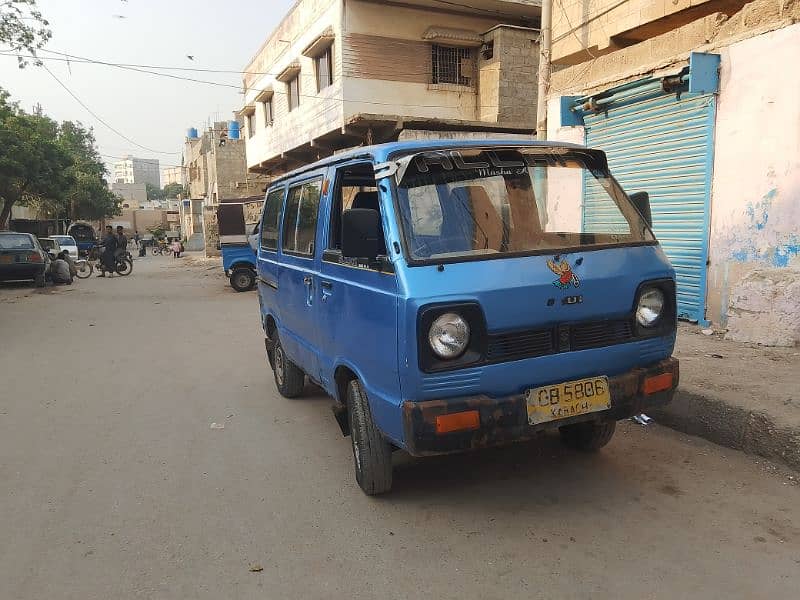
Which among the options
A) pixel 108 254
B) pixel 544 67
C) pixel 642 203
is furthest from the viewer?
pixel 108 254

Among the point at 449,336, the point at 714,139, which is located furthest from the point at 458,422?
the point at 714,139

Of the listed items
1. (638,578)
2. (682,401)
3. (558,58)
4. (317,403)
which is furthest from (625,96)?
(638,578)

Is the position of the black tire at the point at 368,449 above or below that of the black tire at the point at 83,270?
above

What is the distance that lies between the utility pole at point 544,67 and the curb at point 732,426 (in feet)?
19.2

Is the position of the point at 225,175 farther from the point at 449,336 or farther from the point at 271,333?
the point at 449,336

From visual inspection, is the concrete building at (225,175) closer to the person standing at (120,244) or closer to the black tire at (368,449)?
the person standing at (120,244)

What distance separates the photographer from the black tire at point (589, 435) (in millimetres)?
3906

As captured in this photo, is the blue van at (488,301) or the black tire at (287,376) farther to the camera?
the black tire at (287,376)

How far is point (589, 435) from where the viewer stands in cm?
397

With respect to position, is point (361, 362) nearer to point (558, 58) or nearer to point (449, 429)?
point (449, 429)

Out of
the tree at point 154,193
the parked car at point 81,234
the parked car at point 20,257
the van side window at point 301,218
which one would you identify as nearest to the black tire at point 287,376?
the van side window at point 301,218

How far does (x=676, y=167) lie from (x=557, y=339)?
5.29 m

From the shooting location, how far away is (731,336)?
6316 mm

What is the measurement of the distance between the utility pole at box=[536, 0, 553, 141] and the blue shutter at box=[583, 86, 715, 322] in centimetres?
146
